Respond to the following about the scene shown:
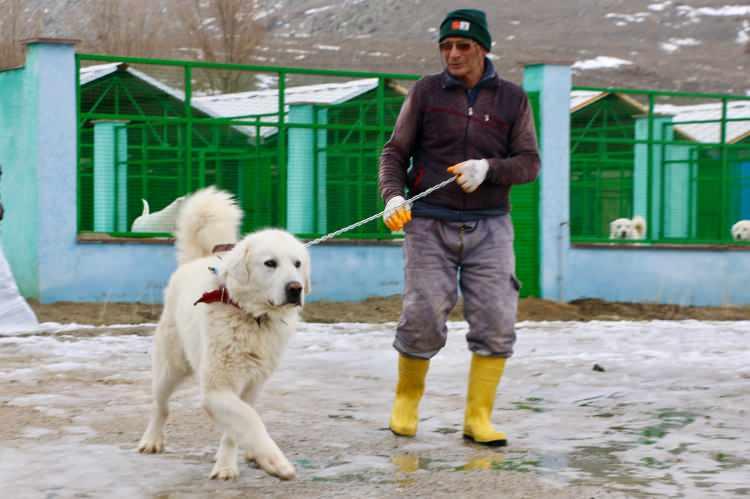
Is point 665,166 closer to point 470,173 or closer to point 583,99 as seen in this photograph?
point 583,99

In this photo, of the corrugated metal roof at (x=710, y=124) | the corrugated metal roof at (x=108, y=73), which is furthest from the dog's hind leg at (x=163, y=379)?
the corrugated metal roof at (x=710, y=124)

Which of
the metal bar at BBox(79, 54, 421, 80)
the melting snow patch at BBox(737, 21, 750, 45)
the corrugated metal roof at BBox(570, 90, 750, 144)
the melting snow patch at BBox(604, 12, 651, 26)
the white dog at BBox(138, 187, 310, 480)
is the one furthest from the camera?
the melting snow patch at BBox(604, 12, 651, 26)

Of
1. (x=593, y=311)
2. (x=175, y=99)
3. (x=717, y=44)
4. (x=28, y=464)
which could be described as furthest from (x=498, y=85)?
(x=717, y=44)

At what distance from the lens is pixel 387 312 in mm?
14688

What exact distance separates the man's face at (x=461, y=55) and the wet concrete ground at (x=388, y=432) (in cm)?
174

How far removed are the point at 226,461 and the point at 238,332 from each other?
53 cm

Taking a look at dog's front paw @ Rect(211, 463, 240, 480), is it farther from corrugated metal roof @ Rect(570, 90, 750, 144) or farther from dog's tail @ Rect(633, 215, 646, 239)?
corrugated metal roof @ Rect(570, 90, 750, 144)

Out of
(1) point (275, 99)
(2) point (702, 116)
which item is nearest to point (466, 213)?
(1) point (275, 99)

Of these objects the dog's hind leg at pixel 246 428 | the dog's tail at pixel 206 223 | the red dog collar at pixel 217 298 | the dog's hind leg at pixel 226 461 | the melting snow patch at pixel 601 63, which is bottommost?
the dog's hind leg at pixel 226 461

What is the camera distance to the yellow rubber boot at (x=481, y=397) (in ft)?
20.1

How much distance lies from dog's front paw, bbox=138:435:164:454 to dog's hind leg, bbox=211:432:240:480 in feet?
2.16

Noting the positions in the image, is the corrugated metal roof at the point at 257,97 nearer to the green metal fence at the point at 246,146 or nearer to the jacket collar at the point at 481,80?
the green metal fence at the point at 246,146

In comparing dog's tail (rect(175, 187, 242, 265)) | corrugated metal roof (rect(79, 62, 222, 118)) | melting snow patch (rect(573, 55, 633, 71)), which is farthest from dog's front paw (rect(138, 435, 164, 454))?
melting snow patch (rect(573, 55, 633, 71))

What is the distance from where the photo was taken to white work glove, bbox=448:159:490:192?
600 centimetres
